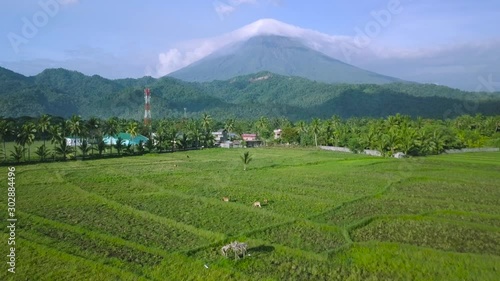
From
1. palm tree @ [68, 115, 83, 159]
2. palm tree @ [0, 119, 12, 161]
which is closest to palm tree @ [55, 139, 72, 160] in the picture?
palm tree @ [68, 115, 83, 159]

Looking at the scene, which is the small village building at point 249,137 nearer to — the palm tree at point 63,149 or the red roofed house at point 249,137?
the red roofed house at point 249,137

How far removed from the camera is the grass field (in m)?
11.8

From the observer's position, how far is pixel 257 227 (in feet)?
52.7

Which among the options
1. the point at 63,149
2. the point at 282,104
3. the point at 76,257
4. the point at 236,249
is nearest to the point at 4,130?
the point at 63,149

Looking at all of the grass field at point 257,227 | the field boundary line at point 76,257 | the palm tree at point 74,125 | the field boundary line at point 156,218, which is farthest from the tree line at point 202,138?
the field boundary line at point 76,257

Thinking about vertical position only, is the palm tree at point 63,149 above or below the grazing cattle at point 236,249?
above

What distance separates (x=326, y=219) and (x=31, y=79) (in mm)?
215149

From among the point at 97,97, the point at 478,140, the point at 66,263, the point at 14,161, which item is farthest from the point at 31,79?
the point at 66,263

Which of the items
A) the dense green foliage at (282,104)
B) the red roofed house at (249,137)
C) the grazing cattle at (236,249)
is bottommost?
the grazing cattle at (236,249)

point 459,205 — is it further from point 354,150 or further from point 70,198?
point 354,150

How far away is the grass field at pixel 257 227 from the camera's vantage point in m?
11.8

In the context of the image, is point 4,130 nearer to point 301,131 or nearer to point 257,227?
point 257,227

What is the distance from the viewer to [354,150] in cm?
5484

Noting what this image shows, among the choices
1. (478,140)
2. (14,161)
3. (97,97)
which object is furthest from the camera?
(97,97)
